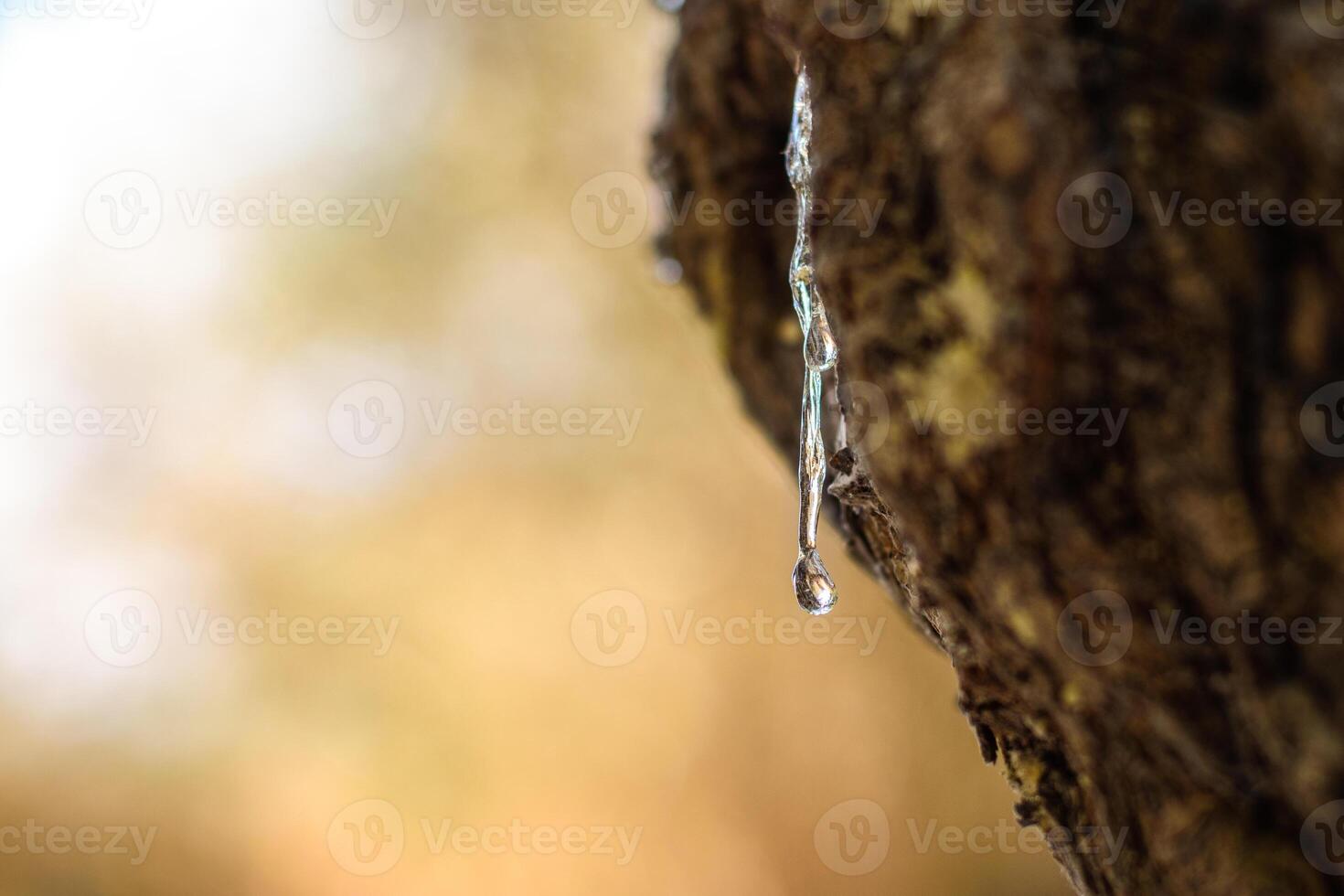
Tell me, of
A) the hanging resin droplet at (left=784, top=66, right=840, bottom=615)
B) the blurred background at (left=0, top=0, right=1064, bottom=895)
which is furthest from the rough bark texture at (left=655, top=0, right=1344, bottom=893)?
the blurred background at (left=0, top=0, right=1064, bottom=895)

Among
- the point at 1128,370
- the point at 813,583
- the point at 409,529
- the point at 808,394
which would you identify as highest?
the point at 1128,370

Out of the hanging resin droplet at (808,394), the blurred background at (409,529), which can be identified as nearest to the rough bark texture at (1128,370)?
the hanging resin droplet at (808,394)

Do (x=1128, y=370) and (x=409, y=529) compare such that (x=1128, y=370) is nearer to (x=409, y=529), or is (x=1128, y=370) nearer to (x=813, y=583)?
(x=813, y=583)

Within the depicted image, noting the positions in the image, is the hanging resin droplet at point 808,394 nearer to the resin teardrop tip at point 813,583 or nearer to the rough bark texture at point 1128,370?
the resin teardrop tip at point 813,583

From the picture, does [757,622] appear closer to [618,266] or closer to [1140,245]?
[618,266]

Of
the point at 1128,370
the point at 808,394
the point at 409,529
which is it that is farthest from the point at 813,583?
the point at 409,529

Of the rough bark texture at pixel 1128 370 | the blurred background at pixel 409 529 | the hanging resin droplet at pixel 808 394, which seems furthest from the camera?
the blurred background at pixel 409 529

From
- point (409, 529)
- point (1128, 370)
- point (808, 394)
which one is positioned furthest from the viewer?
point (409, 529)

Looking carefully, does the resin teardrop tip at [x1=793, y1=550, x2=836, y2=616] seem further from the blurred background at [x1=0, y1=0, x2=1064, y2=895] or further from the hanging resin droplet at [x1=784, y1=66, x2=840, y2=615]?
the blurred background at [x1=0, y1=0, x2=1064, y2=895]
